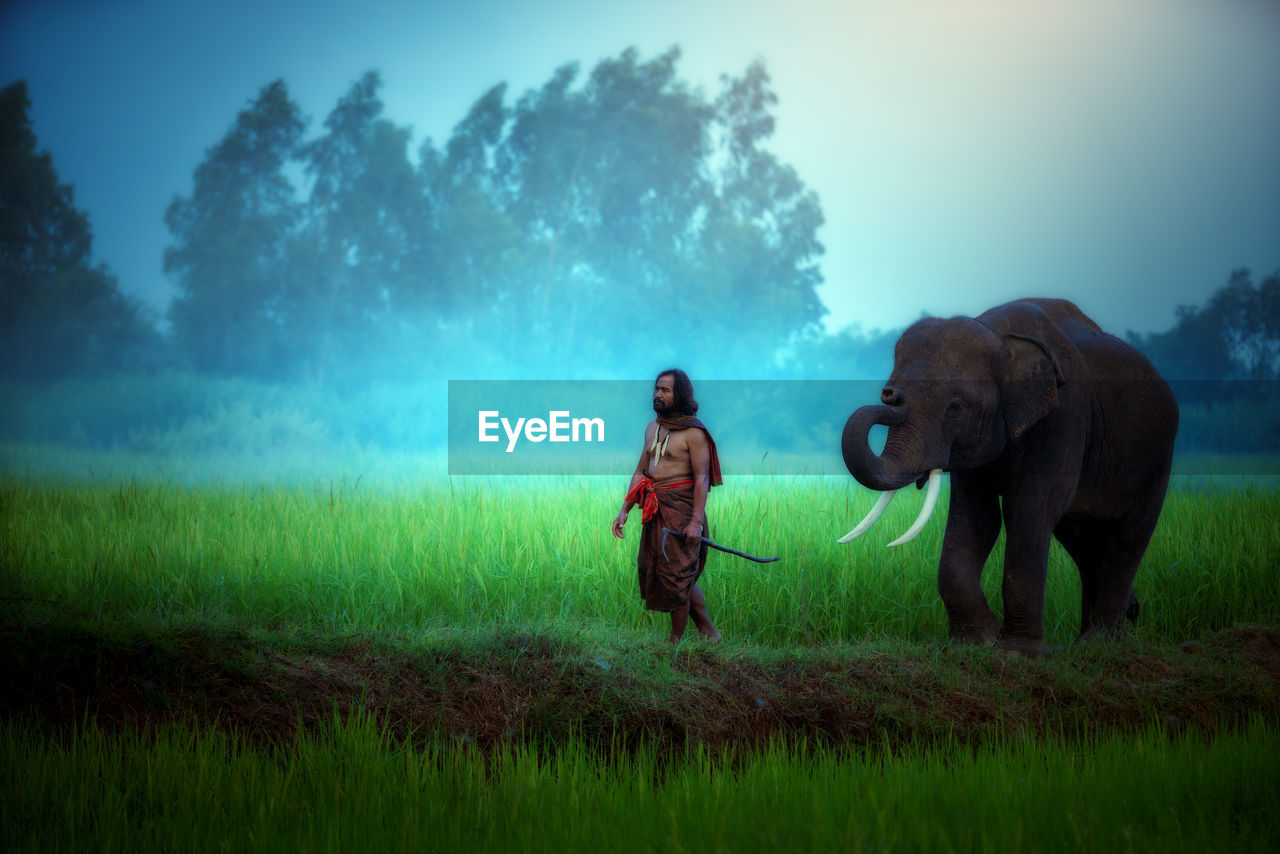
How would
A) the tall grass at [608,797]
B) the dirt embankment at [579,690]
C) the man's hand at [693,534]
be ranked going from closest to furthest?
the tall grass at [608,797]
the dirt embankment at [579,690]
the man's hand at [693,534]

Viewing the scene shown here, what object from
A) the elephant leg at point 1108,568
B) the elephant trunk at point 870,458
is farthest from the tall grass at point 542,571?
the elephant trunk at point 870,458

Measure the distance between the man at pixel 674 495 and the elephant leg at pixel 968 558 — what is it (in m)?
1.10

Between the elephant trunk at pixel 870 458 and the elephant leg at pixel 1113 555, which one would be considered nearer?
the elephant trunk at pixel 870 458

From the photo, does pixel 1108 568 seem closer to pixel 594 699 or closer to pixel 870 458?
pixel 870 458

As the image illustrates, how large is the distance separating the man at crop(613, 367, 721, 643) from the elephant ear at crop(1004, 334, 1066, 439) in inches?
52.1

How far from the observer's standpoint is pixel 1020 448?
487cm

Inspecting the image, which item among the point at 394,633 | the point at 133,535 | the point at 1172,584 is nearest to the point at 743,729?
the point at 394,633

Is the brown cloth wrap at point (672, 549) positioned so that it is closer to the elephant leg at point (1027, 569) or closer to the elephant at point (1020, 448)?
the elephant at point (1020, 448)

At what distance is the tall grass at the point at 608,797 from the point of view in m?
2.88

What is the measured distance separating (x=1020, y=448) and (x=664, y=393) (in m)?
1.65

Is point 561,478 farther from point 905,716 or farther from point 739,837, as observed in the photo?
point 739,837

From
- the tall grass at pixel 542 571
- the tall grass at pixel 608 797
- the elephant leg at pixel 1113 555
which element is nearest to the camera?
the tall grass at pixel 608 797

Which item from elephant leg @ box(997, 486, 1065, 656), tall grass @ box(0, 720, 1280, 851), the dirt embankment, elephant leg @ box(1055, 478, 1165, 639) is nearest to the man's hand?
the dirt embankment

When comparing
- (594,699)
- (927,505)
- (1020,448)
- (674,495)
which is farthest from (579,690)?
(1020,448)
